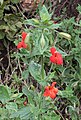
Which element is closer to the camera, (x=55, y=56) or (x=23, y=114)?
(x=55, y=56)

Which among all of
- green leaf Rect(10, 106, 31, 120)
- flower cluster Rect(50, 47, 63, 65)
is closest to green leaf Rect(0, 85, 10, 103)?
green leaf Rect(10, 106, 31, 120)

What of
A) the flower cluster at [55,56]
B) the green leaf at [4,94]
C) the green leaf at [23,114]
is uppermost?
the flower cluster at [55,56]

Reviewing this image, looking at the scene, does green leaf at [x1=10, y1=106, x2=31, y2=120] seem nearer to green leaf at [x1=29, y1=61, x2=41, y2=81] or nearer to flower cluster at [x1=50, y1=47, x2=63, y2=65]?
green leaf at [x1=29, y1=61, x2=41, y2=81]

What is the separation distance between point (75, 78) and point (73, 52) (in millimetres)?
164

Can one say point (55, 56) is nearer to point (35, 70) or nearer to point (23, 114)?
point (35, 70)

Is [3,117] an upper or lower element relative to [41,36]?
lower

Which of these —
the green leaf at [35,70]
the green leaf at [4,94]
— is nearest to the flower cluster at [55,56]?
the green leaf at [35,70]

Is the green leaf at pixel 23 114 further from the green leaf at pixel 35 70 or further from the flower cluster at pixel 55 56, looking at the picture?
the flower cluster at pixel 55 56

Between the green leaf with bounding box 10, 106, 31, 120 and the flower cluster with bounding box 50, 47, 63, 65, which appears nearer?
the flower cluster with bounding box 50, 47, 63, 65

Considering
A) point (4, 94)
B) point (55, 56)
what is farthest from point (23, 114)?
point (55, 56)

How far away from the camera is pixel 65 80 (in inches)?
87.7

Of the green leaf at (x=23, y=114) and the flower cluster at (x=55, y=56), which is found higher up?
the flower cluster at (x=55, y=56)

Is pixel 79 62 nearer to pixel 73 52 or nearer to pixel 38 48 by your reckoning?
pixel 73 52

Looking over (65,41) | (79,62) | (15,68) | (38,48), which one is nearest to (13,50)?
(15,68)
